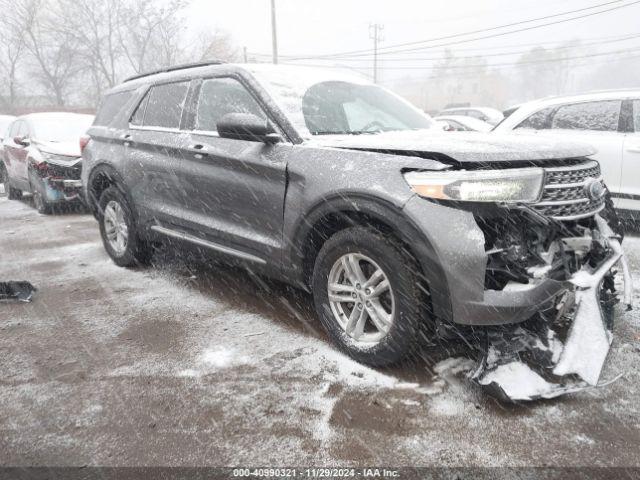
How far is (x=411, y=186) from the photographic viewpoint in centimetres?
266

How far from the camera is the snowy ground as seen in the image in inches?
91.0

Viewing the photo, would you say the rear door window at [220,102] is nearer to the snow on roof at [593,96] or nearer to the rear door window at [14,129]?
the snow on roof at [593,96]

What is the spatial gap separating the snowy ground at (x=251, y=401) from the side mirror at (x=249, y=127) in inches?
52.3

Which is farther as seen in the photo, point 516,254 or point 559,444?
point 516,254

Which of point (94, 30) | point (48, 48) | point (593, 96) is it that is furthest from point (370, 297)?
point (48, 48)

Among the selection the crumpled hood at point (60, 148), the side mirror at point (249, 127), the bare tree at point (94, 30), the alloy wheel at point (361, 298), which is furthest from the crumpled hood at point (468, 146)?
the bare tree at point (94, 30)

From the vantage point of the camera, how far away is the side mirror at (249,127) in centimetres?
323

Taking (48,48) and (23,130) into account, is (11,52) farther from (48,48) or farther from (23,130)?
(23,130)

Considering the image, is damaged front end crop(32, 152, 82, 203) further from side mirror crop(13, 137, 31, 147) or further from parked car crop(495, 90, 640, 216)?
parked car crop(495, 90, 640, 216)

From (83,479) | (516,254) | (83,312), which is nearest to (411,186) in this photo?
(516,254)

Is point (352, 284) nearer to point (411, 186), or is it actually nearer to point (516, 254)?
point (411, 186)

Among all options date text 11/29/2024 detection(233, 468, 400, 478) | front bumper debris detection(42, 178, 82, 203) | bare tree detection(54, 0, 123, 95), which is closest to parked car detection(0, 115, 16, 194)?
front bumper debris detection(42, 178, 82, 203)

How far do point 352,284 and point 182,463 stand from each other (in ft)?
4.28

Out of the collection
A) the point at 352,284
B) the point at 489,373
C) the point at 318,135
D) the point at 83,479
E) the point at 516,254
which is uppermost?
the point at 318,135
